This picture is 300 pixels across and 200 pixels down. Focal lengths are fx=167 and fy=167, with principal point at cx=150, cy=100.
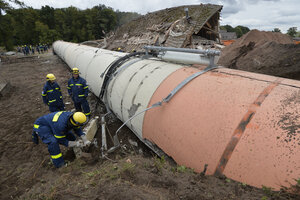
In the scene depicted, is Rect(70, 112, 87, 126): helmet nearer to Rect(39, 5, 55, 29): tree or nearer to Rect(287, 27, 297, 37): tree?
Rect(39, 5, 55, 29): tree

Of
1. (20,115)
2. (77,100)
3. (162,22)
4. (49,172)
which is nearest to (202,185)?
(49,172)

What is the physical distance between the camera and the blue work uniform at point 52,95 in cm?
489

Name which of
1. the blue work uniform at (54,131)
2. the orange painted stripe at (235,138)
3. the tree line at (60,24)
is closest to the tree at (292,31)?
the tree line at (60,24)

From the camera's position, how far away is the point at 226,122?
1876mm

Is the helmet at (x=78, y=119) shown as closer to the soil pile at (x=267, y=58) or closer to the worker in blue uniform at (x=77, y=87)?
the worker in blue uniform at (x=77, y=87)

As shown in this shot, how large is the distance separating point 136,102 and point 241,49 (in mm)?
5384

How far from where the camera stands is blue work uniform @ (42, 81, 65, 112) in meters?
4.89

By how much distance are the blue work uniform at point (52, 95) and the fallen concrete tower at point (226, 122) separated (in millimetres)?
3219

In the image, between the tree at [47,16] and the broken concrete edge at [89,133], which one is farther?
the tree at [47,16]

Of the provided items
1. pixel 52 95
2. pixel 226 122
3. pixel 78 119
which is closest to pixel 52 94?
pixel 52 95

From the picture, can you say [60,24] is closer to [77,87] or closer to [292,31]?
[77,87]

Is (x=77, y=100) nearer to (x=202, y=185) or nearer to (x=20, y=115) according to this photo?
(x=20, y=115)

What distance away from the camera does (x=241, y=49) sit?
251 inches

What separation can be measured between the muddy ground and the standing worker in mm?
1003
